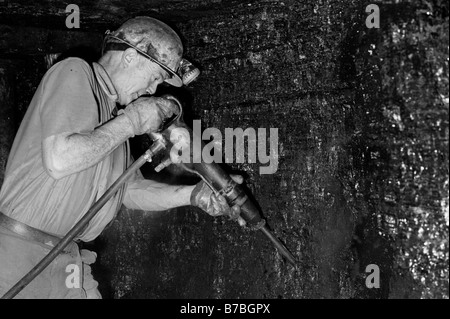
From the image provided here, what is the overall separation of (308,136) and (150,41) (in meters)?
1.08

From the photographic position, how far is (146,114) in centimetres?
296

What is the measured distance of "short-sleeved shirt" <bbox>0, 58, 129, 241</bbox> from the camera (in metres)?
2.82

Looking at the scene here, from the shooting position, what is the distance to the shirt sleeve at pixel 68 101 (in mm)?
2775

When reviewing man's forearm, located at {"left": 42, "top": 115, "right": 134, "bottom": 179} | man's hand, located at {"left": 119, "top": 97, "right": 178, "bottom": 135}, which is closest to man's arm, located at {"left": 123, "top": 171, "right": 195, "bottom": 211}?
man's hand, located at {"left": 119, "top": 97, "right": 178, "bottom": 135}

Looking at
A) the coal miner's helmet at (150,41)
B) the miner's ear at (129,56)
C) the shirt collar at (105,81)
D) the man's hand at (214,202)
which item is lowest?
the man's hand at (214,202)

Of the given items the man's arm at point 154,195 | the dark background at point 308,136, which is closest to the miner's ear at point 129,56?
the dark background at point 308,136

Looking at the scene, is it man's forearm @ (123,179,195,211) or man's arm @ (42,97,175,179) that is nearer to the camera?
man's arm @ (42,97,175,179)

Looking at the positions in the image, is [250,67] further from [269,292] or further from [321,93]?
[269,292]

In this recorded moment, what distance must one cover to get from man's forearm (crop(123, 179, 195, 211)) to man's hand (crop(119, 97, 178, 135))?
1.95ft

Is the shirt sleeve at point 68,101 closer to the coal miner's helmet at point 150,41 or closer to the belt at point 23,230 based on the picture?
the coal miner's helmet at point 150,41

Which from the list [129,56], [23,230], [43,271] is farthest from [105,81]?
[43,271]

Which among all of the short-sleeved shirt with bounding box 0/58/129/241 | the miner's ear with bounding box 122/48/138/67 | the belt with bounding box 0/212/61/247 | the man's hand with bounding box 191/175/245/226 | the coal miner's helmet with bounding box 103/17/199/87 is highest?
the coal miner's helmet with bounding box 103/17/199/87

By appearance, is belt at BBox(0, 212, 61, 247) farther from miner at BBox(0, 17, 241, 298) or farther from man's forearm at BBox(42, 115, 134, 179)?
man's forearm at BBox(42, 115, 134, 179)

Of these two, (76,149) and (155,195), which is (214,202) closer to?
(155,195)
